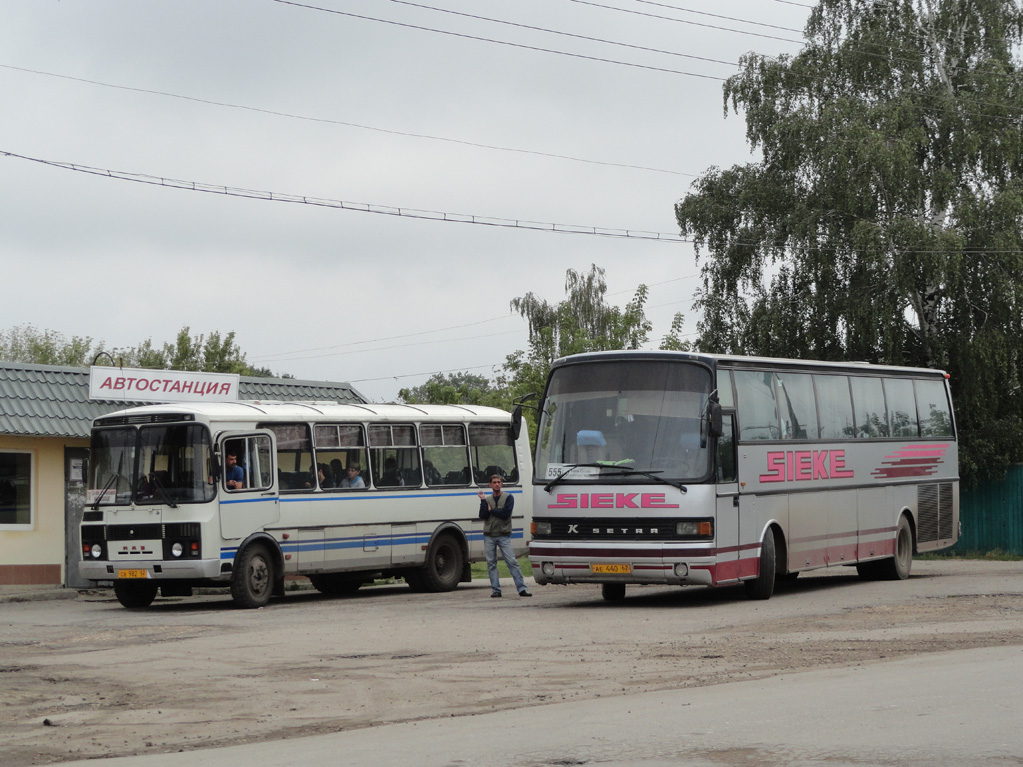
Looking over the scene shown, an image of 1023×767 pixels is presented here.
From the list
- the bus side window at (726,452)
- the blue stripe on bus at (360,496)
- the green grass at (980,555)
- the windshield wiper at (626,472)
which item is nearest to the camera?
the windshield wiper at (626,472)

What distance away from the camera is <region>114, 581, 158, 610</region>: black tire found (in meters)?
21.5

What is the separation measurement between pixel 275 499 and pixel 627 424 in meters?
5.72

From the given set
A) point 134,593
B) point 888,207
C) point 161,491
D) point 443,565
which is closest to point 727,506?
point 443,565

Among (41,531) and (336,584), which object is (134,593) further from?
(41,531)

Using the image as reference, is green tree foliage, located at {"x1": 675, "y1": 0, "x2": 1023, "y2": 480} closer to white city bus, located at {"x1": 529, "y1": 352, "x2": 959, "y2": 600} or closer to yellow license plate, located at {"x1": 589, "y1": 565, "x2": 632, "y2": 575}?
white city bus, located at {"x1": 529, "y1": 352, "x2": 959, "y2": 600}

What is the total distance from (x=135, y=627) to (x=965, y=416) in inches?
1038

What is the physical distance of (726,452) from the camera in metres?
19.2

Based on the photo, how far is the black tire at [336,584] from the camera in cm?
2452

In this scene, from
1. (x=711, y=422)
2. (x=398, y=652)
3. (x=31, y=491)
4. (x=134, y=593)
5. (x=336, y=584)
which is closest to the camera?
(x=398, y=652)

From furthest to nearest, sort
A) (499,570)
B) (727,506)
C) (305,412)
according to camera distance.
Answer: (499,570), (305,412), (727,506)

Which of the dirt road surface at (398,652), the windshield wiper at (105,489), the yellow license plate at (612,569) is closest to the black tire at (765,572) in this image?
the dirt road surface at (398,652)

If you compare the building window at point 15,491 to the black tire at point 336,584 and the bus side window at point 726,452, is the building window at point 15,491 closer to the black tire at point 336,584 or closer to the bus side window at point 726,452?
the black tire at point 336,584

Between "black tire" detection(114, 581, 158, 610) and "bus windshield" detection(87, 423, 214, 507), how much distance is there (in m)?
1.32

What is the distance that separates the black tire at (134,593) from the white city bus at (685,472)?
615 cm
